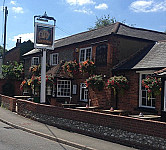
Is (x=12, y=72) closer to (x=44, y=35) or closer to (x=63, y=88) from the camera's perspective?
(x=63, y=88)

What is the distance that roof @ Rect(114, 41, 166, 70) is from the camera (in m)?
13.9

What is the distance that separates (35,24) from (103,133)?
8.87 meters

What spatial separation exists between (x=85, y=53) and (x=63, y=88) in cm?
345

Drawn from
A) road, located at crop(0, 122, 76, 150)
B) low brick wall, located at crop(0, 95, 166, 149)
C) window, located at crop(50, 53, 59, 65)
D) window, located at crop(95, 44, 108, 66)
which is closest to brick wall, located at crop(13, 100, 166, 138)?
low brick wall, located at crop(0, 95, 166, 149)

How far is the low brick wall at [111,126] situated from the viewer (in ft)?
27.0

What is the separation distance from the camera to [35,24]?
1590cm

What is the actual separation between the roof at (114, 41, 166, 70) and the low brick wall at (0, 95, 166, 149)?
15.9 ft

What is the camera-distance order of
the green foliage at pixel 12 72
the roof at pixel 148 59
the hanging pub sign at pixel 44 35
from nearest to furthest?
the roof at pixel 148 59
the hanging pub sign at pixel 44 35
the green foliage at pixel 12 72

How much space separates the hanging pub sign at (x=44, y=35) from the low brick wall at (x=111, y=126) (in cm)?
423

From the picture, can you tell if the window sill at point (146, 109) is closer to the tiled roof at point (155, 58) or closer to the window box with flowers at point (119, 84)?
the window box with flowers at point (119, 84)

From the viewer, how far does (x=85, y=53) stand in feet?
62.5

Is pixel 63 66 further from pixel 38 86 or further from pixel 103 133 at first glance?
pixel 103 133

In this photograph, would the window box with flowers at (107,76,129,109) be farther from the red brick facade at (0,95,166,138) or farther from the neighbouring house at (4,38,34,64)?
the neighbouring house at (4,38,34,64)

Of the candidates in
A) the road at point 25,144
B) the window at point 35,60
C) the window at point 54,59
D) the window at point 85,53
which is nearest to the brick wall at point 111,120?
the road at point 25,144
